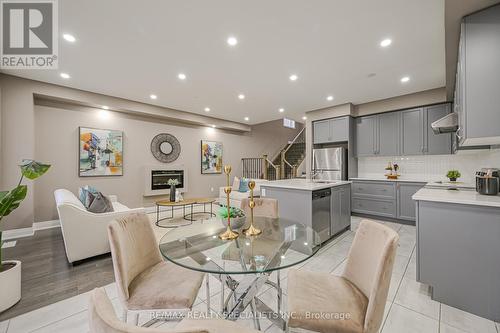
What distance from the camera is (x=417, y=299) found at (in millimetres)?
1909

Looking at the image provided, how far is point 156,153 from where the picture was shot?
5.68 m

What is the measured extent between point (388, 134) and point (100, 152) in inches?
263

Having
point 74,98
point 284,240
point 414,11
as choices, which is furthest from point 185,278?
point 74,98

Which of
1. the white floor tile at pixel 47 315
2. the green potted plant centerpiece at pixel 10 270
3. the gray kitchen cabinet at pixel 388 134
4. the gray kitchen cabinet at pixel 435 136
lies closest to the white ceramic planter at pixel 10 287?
the green potted plant centerpiece at pixel 10 270

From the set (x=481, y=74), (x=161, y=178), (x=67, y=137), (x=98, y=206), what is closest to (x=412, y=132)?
(x=481, y=74)

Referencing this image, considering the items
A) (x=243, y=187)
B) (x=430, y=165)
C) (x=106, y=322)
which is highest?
(x=430, y=165)

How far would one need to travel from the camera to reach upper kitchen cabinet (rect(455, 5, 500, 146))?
1.64 metres

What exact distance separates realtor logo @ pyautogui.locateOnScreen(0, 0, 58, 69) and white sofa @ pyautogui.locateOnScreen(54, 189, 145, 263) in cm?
204

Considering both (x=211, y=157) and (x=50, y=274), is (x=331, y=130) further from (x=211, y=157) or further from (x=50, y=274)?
(x=50, y=274)

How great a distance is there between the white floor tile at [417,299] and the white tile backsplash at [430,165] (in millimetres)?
2453

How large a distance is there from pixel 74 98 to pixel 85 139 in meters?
0.89

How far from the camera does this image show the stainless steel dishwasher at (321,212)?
2.94m

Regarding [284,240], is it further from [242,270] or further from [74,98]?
[74,98]

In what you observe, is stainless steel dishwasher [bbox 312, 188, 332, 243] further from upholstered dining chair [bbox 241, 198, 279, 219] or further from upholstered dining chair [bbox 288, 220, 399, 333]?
upholstered dining chair [bbox 288, 220, 399, 333]
